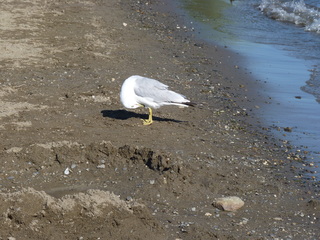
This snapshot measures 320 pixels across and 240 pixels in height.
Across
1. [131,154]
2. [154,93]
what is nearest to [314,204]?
[131,154]

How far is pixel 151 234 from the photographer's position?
4.99 meters

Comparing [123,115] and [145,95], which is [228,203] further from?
[123,115]

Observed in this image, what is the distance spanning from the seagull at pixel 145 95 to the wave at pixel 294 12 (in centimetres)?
1060

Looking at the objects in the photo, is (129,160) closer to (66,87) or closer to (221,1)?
(66,87)

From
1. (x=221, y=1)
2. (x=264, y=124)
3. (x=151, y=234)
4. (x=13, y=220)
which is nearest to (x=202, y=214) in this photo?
(x=151, y=234)

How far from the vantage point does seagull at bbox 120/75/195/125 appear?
26.1 ft

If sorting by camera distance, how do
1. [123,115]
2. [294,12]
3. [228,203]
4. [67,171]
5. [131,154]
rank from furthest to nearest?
[294,12], [123,115], [131,154], [67,171], [228,203]

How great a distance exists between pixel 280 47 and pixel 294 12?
6579 mm

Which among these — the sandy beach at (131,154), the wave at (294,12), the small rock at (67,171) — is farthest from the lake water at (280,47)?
the small rock at (67,171)

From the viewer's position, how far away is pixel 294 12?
20.6 metres

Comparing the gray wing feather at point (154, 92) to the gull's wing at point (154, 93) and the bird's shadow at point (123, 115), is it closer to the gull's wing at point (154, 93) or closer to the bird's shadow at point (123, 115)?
the gull's wing at point (154, 93)

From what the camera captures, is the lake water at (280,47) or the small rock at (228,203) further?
the lake water at (280,47)

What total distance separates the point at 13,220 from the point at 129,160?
A: 1.91 metres

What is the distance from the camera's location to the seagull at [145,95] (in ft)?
26.1
